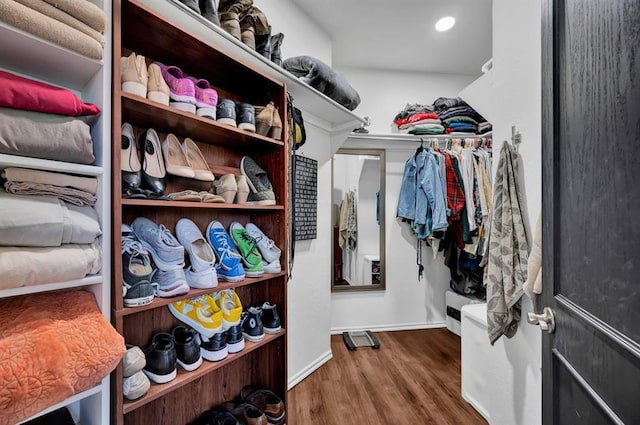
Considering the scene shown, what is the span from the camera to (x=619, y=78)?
0.52 metres

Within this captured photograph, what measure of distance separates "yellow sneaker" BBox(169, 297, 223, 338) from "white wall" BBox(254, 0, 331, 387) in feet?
2.53

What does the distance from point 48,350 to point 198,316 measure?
50 cm

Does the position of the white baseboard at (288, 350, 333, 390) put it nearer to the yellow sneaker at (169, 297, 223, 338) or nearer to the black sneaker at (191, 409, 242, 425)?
the black sneaker at (191, 409, 242, 425)

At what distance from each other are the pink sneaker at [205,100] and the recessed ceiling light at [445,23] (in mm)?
1978

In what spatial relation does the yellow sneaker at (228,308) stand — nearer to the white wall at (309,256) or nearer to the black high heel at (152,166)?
the black high heel at (152,166)

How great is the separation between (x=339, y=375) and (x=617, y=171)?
1.91 m

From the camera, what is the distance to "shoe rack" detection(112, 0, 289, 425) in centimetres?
82

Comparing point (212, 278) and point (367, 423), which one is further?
point (367, 423)

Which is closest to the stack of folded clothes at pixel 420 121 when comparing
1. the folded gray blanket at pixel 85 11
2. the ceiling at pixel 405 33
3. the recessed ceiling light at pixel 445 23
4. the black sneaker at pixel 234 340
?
the ceiling at pixel 405 33

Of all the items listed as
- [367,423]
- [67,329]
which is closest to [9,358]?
[67,329]

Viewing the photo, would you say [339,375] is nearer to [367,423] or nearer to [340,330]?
[367,423]

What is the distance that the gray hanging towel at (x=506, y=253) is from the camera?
3.98 ft

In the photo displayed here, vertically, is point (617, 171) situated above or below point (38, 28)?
below

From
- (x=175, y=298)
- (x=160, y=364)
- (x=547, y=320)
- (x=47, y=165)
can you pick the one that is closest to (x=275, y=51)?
(x=47, y=165)
